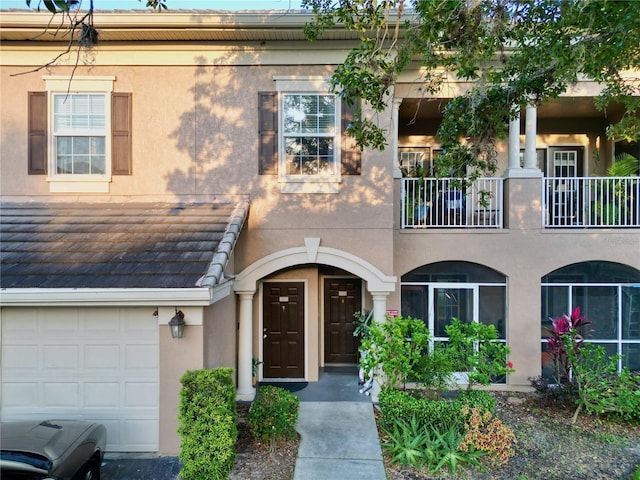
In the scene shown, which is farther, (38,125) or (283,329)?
(283,329)

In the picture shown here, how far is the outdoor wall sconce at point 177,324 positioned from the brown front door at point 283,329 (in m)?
3.10

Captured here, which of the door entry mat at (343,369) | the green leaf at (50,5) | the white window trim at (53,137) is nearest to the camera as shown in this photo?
the green leaf at (50,5)

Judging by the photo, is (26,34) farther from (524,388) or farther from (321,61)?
(524,388)

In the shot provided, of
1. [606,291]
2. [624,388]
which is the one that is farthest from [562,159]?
[624,388]

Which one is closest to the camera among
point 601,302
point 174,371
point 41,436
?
point 41,436

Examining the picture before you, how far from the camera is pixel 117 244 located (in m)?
5.78

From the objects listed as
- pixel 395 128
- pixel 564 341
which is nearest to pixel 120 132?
pixel 395 128

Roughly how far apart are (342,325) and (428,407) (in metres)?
3.50

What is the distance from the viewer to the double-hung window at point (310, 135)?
7078mm

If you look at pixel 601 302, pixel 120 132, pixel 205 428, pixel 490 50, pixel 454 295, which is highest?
pixel 490 50

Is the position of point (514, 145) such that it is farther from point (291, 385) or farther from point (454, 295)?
point (291, 385)

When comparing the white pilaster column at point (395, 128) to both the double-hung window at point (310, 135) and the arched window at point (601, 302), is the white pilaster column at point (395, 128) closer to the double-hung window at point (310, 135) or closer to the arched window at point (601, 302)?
the double-hung window at point (310, 135)

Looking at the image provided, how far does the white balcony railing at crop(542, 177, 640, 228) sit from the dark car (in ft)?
29.4

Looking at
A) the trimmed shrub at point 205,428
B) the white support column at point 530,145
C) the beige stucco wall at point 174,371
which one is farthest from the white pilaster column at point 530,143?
the trimmed shrub at point 205,428
